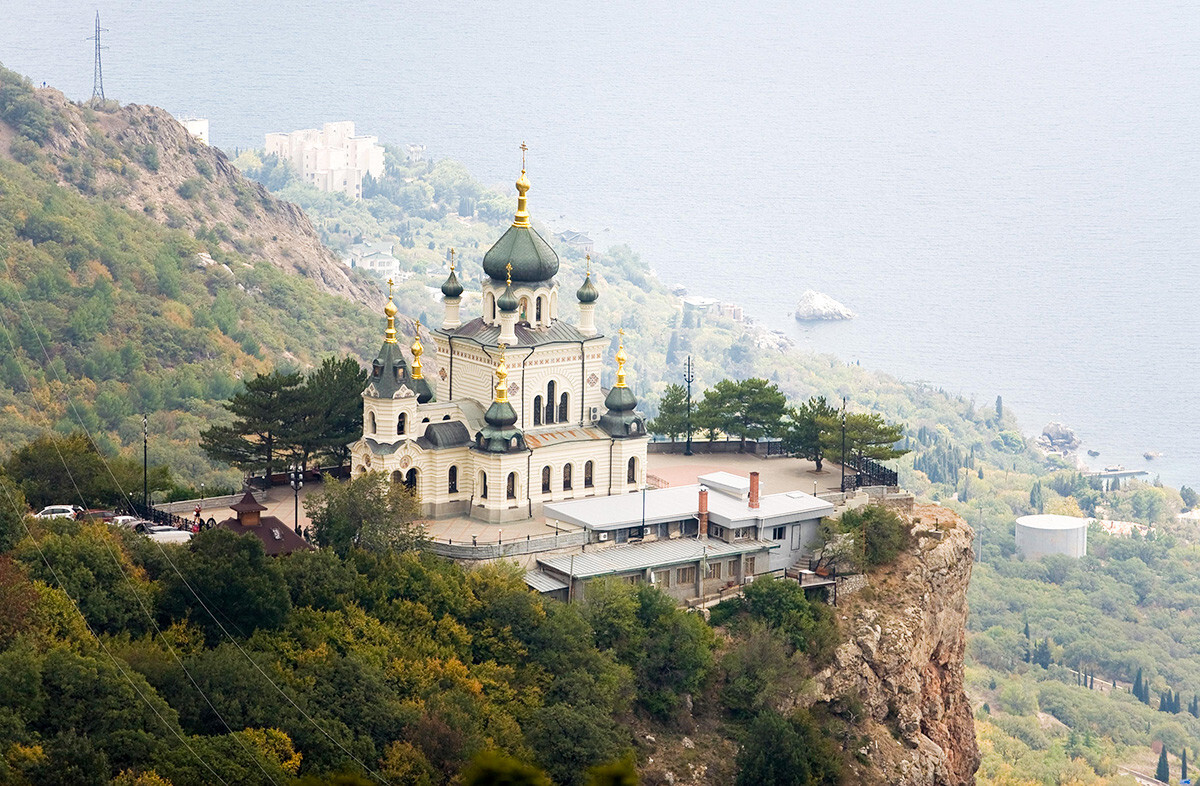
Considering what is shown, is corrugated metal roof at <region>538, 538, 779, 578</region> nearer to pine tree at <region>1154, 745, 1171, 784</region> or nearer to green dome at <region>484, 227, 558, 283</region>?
green dome at <region>484, 227, 558, 283</region>

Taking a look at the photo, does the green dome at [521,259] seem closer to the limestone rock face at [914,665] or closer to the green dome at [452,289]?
the green dome at [452,289]

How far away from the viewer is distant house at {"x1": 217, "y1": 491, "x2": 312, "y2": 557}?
46.7 meters

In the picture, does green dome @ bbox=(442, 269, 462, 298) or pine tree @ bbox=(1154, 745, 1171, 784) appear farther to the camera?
pine tree @ bbox=(1154, 745, 1171, 784)

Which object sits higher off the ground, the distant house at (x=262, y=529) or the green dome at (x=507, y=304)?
the green dome at (x=507, y=304)

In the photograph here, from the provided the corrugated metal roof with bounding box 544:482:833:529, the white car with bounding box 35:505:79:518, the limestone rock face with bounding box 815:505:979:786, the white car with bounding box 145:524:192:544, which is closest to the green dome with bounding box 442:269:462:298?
the corrugated metal roof with bounding box 544:482:833:529

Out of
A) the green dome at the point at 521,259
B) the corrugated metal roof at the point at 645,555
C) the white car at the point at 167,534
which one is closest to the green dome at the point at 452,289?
the green dome at the point at 521,259

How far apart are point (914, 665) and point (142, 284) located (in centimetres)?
5388

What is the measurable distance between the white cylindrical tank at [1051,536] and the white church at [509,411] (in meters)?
80.4

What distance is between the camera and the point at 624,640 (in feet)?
158

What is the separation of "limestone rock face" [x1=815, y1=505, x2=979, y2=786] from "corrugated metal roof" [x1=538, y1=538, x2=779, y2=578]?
3.64 m

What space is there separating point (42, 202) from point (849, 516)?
55735 mm

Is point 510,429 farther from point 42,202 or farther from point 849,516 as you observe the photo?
point 42,202

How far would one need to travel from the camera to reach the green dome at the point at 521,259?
5406cm

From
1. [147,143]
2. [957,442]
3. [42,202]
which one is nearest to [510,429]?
[42,202]
